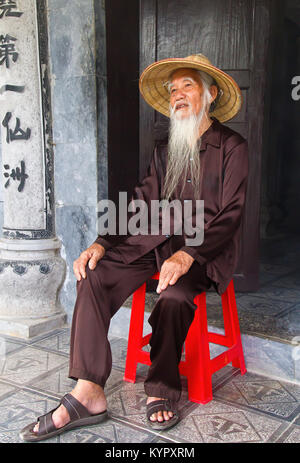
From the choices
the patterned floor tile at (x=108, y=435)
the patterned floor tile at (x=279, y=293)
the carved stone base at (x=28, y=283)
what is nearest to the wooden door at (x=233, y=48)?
the patterned floor tile at (x=279, y=293)

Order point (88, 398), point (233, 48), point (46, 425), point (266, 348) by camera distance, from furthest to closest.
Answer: point (233, 48), point (266, 348), point (88, 398), point (46, 425)

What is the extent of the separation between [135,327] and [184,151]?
100 centimetres

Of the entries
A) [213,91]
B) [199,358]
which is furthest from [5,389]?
[213,91]

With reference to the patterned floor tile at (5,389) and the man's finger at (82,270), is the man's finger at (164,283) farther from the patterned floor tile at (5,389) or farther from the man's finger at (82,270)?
the patterned floor tile at (5,389)

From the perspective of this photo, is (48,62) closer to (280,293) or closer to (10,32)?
(10,32)

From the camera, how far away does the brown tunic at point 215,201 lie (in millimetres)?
2295

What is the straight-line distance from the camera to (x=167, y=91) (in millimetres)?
2693

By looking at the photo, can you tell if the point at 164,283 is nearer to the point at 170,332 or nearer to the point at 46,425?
the point at 170,332

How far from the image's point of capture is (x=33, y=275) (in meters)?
3.27

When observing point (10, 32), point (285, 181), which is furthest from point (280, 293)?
point (285, 181)

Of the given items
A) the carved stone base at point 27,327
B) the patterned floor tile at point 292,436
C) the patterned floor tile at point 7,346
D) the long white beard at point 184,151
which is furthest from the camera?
the carved stone base at point 27,327

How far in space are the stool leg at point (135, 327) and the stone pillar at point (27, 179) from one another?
98cm

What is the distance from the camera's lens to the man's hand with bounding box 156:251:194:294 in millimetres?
2097
